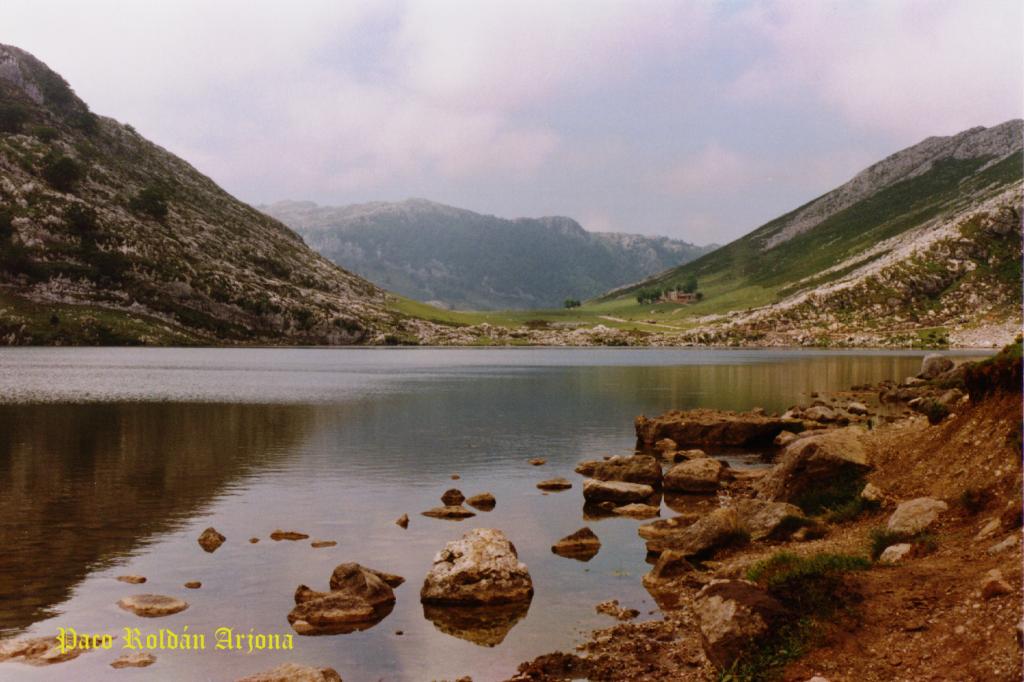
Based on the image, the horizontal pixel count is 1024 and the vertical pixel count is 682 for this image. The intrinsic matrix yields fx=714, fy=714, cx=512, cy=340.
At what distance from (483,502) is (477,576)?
15.1 metres

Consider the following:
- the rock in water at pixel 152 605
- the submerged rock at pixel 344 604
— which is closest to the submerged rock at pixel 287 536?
the submerged rock at pixel 344 604

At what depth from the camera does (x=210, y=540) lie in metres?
31.8

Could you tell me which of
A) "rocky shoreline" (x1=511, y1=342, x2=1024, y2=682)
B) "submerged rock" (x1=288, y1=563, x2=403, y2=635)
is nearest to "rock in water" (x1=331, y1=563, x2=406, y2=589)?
"submerged rock" (x1=288, y1=563, x2=403, y2=635)

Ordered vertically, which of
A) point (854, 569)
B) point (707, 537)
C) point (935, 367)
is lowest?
point (707, 537)

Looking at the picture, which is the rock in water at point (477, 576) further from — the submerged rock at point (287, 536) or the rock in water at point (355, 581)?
the submerged rock at point (287, 536)

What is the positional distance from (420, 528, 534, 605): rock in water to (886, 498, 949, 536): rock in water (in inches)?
502

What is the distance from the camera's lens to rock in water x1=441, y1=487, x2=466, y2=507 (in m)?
40.3

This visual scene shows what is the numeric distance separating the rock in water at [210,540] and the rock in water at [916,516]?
27031mm

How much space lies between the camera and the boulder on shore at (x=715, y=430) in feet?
206

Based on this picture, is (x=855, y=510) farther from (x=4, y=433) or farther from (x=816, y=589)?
(x=4, y=433)

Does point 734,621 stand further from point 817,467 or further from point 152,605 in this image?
point 817,467

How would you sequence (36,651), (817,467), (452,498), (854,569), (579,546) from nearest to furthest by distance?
(854,569) < (36,651) < (579,546) < (817,467) < (452,498)

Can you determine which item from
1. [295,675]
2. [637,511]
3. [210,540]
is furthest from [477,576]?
[637,511]

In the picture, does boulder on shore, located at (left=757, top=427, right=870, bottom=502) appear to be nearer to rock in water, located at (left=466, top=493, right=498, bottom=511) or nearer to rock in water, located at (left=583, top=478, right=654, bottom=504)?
rock in water, located at (left=583, top=478, right=654, bottom=504)
